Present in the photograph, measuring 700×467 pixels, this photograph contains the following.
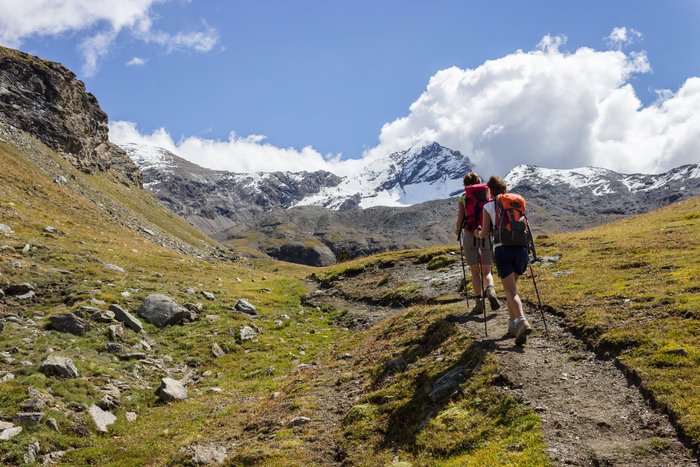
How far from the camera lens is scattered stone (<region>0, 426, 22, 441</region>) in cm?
1264

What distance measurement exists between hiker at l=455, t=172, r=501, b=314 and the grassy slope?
9.14ft

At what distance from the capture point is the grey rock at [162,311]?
76.9 ft

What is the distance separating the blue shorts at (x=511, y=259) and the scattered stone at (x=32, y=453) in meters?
13.0

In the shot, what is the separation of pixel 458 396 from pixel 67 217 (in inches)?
1795

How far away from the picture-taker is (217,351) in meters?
22.0

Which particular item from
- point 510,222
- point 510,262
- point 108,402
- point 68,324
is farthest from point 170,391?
point 510,222

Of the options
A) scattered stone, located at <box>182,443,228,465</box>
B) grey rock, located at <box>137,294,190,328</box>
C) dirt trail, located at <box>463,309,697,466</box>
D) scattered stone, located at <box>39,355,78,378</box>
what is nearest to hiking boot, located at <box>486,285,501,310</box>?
dirt trail, located at <box>463,309,697,466</box>

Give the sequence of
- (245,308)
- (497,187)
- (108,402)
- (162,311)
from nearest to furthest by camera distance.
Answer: (497,187), (108,402), (162,311), (245,308)

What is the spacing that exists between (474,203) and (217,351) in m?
13.0

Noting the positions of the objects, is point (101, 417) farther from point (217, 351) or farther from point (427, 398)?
point (427, 398)

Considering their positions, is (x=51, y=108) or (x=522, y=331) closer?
(x=522, y=331)

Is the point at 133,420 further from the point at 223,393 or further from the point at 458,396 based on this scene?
the point at 458,396

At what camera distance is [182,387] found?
1789cm

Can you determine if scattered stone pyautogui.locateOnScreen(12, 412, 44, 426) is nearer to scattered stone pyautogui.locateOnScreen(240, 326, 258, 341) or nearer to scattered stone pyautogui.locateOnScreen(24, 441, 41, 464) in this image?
scattered stone pyautogui.locateOnScreen(24, 441, 41, 464)
